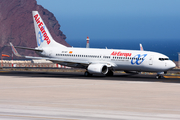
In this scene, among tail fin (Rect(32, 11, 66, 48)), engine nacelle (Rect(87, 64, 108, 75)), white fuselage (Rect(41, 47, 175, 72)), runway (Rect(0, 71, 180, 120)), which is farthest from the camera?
tail fin (Rect(32, 11, 66, 48))

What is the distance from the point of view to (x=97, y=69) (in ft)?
164

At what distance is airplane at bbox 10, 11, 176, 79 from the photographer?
48000 millimetres

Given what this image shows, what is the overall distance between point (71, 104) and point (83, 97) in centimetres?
387

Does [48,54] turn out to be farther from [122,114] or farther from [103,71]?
[122,114]

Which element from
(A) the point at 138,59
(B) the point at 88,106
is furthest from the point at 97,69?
(B) the point at 88,106

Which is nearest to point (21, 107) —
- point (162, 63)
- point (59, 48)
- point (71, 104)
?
point (71, 104)

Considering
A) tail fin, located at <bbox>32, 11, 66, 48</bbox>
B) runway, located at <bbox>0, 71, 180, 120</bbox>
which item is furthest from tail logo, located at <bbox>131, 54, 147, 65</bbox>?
runway, located at <bbox>0, 71, 180, 120</bbox>

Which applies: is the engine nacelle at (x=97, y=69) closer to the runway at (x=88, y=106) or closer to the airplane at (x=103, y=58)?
the airplane at (x=103, y=58)

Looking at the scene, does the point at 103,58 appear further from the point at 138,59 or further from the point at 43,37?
the point at 43,37

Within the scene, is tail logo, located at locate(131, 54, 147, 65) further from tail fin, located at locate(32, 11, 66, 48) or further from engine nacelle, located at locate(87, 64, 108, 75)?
tail fin, located at locate(32, 11, 66, 48)

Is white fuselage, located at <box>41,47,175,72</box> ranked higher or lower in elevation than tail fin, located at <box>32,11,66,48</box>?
lower

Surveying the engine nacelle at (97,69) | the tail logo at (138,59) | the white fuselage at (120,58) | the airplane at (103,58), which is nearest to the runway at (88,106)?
the white fuselage at (120,58)

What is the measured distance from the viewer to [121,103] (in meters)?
23.5

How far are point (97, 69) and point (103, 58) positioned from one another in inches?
111
